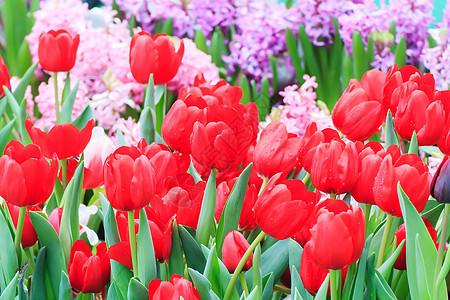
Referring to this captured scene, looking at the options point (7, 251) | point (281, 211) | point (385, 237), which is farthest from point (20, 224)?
point (385, 237)

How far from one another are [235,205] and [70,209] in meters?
0.19

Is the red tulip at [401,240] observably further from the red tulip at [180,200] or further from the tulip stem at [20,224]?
the tulip stem at [20,224]

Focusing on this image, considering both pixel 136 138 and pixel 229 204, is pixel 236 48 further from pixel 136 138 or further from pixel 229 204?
pixel 229 204

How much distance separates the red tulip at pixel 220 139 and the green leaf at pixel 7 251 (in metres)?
0.22

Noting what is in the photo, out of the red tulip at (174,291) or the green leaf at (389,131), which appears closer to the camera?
the red tulip at (174,291)

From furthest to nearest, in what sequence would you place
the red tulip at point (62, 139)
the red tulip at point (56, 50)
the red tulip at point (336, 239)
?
the red tulip at point (56, 50), the red tulip at point (62, 139), the red tulip at point (336, 239)

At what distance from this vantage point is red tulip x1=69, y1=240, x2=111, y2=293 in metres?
0.61

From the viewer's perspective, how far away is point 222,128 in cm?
59

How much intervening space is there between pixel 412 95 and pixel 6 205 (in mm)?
490

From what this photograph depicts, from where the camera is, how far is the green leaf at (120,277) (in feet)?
1.99

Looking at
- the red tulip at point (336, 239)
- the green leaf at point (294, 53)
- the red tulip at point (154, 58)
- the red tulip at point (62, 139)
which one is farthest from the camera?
the green leaf at point (294, 53)

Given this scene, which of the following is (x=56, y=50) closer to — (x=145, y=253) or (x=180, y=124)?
(x=180, y=124)

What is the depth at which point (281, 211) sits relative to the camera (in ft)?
1.79

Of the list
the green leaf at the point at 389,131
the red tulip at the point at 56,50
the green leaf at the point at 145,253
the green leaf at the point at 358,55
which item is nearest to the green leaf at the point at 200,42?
the green leaf at the point at 358,55
